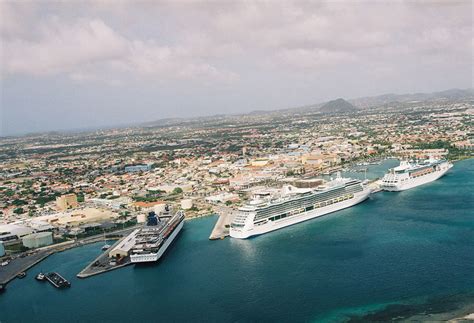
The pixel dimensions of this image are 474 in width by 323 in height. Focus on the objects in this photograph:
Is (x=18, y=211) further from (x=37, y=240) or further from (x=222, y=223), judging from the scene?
(x=222, y=223)

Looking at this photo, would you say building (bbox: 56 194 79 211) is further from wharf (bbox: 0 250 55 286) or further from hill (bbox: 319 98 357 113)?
hill (bbox: 319 98 357 113)

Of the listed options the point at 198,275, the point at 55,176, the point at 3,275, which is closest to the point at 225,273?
the point at 198,275

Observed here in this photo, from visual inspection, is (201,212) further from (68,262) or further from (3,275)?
(3,275)

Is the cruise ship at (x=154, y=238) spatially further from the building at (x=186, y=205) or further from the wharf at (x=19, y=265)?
the building at (x=186, y=205)

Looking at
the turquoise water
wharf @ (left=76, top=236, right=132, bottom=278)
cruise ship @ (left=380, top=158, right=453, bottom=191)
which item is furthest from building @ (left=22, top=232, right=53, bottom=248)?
cruise ship @ (left=380, top=158, right=453, bottom=191)

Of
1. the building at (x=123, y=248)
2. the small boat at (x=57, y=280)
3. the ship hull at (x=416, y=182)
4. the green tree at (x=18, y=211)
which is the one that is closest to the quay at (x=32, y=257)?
the small boat at (x=57, y=280)

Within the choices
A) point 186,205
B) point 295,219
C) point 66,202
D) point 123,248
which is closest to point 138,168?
point 66,202
